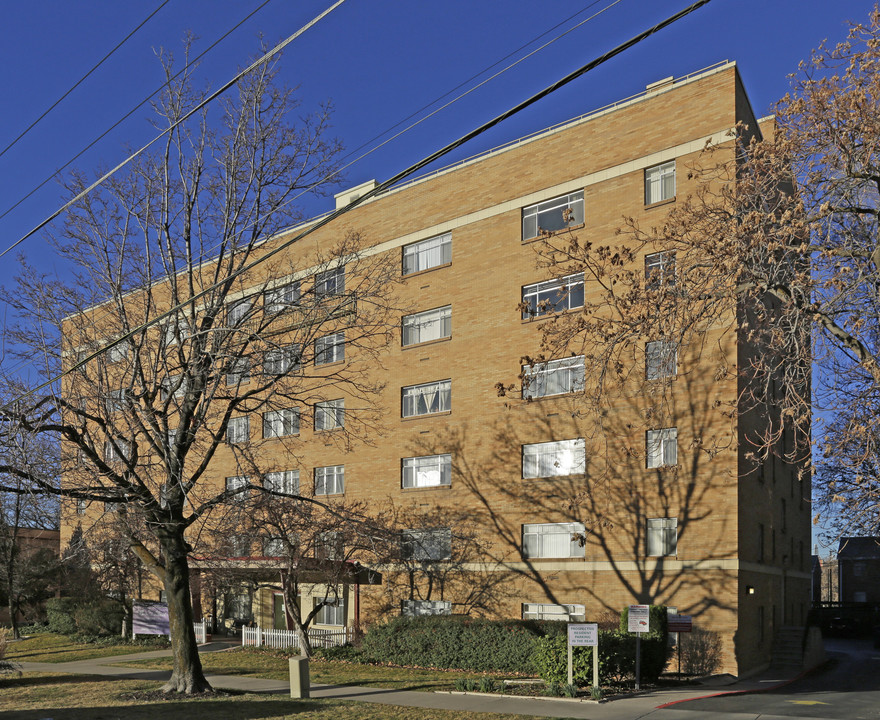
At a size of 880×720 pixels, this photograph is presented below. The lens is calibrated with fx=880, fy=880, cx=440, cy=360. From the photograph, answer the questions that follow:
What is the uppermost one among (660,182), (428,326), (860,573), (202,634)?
(660,182)

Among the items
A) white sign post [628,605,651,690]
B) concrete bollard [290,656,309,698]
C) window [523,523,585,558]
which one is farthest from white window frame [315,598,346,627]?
white sign post [628,605,651,690]

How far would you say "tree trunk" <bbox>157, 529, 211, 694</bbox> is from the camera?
19328 mm

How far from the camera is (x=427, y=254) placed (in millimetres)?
35594

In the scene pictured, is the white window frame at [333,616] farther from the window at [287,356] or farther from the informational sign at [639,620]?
the window at [287,356]

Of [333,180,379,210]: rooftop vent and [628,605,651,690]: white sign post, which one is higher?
[333,180,379,210]: rooftop vent

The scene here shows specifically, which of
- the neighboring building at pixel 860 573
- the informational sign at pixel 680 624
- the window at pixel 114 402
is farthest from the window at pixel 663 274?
the neighboring building at pixel 860 573

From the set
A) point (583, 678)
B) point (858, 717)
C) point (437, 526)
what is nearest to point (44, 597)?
point (437, 526)

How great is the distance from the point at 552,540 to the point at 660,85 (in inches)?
623

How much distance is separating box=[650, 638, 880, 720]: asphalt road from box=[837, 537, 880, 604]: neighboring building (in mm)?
48627

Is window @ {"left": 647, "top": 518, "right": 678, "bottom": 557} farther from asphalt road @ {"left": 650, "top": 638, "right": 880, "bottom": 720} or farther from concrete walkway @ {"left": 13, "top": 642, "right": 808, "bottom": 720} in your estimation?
asphalt road @ {"left": 650, "top": 638, "right": 880, "bottom": 720}

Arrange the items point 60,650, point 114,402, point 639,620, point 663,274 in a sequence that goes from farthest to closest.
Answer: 1. point 60,650
2. point 639,620
3. point 114,402
4. point 663,274

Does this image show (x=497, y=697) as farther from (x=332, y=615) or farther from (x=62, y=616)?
(x=62, y=616)

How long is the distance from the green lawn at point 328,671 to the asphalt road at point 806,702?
6.40 metres

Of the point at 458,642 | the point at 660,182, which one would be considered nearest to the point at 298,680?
the point at 458,642
